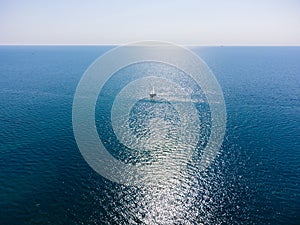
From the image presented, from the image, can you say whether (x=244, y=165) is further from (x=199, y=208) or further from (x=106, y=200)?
(x=106, y=200)

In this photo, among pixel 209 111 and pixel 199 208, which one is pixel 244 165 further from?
pixel 209 111

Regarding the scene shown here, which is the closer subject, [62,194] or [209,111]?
[62,194]

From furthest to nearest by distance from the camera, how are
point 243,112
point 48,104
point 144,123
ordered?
1. point 48,104
2. point 243,112
3. point 144,123

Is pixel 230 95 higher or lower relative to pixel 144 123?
higher

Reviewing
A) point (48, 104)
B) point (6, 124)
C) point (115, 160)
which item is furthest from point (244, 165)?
point (48, 104)

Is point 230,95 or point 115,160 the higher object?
point 230,95

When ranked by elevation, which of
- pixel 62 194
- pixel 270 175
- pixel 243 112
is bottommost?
pixel 62 194

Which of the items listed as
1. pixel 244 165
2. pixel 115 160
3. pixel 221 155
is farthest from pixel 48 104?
pixel 244 165

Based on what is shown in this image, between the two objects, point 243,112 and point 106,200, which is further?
point 243,112

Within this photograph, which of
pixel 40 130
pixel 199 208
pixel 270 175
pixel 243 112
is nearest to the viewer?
pixel 199 208
